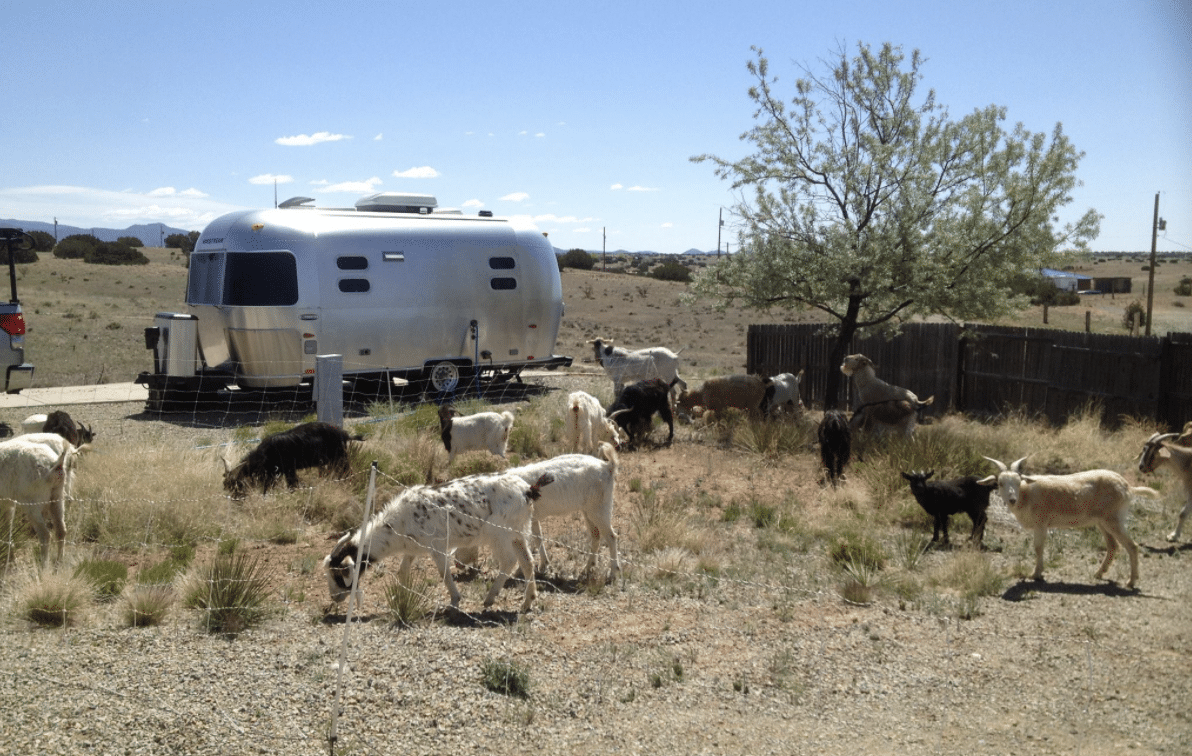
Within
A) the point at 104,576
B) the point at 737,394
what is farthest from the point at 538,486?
the point at 737,394

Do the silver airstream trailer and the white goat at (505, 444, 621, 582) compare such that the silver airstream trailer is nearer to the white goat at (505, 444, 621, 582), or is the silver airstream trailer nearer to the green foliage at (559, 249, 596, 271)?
the white goat at (505, 444, 621, 582)

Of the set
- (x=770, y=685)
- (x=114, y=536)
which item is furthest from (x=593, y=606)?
(x=114, y=536)

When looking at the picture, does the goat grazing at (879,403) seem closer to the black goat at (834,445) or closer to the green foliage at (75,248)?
the black goat at (834,445)

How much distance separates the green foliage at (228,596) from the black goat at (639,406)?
28.4ft

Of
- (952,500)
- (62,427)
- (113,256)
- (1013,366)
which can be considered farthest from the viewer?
(113,256)

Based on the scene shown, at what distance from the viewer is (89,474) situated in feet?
34.5

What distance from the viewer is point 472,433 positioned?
42.7ft

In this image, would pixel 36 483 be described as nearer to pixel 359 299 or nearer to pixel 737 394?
pixel 359 299

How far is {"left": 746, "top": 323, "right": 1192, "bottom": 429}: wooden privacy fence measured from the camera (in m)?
16.3

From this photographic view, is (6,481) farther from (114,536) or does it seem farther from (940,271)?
(940,271)

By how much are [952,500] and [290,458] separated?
730 cm

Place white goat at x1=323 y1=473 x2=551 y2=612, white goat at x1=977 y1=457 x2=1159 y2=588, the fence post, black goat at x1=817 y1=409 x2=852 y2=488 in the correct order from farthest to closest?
the fence post → black goat at x1=817 y1=409 x2=852 y2=488 → white goat at x1=977 y1=457 x2=1159 y2=588 → white goat at x1=323 y1=473 x2=551 y2=612

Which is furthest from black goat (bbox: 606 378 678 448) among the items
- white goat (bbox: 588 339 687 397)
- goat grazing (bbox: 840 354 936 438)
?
white goat (bbox: 588 339 687 397)

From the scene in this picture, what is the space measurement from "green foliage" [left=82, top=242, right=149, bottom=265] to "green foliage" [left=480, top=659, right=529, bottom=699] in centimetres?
6259
